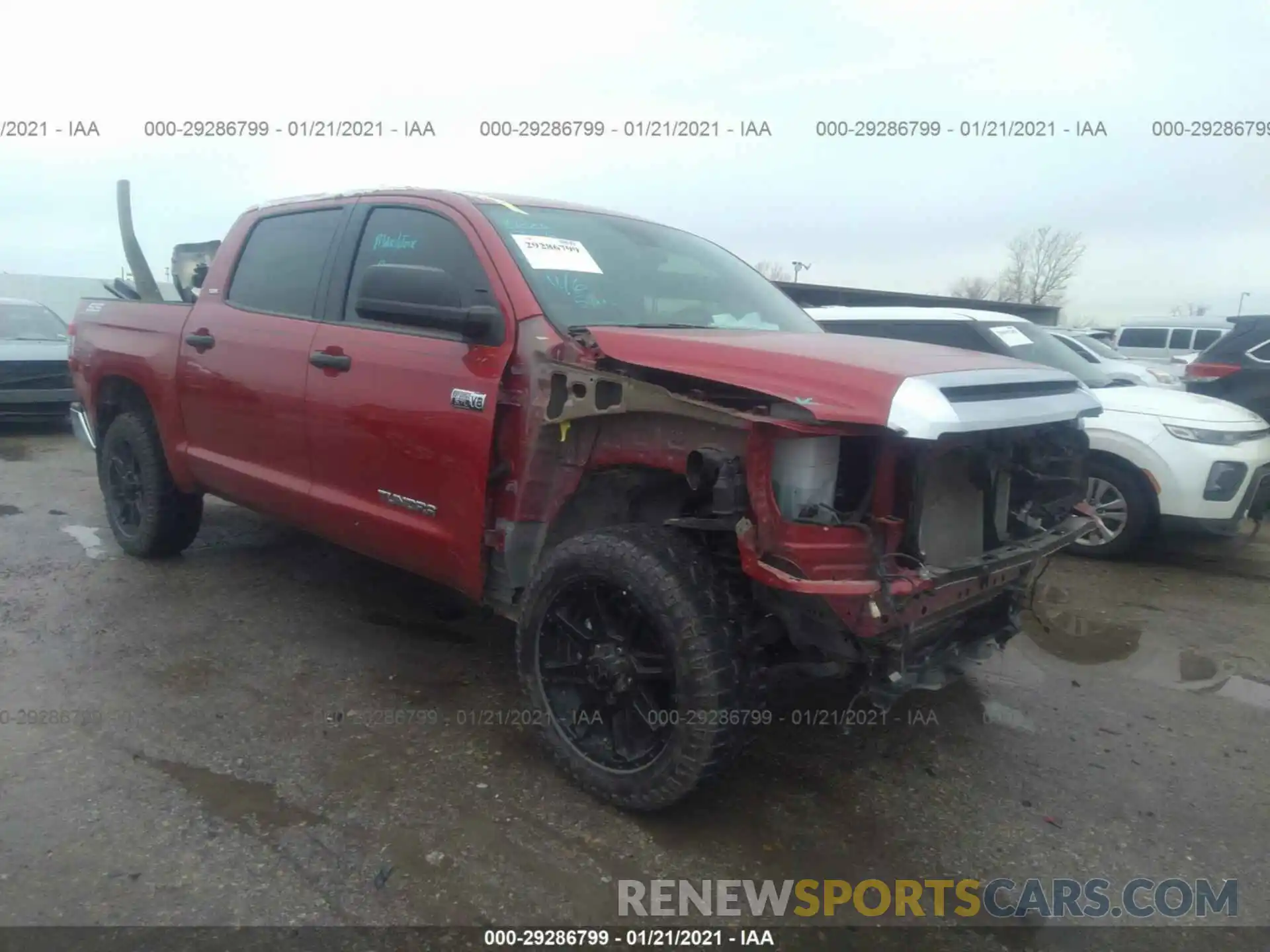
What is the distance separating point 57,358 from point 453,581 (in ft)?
28.2

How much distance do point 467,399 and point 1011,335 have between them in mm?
4964

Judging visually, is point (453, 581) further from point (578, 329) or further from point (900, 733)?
point (900, 733)

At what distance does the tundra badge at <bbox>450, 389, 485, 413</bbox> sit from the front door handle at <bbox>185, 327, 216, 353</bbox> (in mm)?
1821

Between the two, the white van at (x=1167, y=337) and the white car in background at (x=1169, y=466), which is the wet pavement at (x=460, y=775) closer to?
the white car in background at (x=1169, y=466)

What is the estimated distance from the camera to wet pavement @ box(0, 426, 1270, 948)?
2473 mm

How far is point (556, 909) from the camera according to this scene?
2.39 metres

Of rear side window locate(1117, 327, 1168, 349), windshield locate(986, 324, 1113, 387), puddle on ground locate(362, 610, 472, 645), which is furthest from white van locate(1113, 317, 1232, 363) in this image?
puddle on ground locate(362, 610, 472, 645)

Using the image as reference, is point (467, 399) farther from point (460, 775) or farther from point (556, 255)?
point (460, 775)

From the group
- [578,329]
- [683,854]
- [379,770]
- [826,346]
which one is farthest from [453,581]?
[826,346]

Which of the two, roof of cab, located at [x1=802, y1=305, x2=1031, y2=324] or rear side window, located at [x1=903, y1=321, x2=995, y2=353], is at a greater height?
roof of cab, located at [x1=802, y1=305, x2=1031, y2=324]

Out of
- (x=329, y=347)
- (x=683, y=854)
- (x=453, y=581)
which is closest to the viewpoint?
(x=683, y=854)

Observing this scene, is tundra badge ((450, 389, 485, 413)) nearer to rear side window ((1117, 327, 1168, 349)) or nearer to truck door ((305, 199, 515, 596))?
truck door ((305, 199, 515, 596))

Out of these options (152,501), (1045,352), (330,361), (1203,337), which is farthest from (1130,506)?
(1203,337)

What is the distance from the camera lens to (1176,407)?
19.3ft
